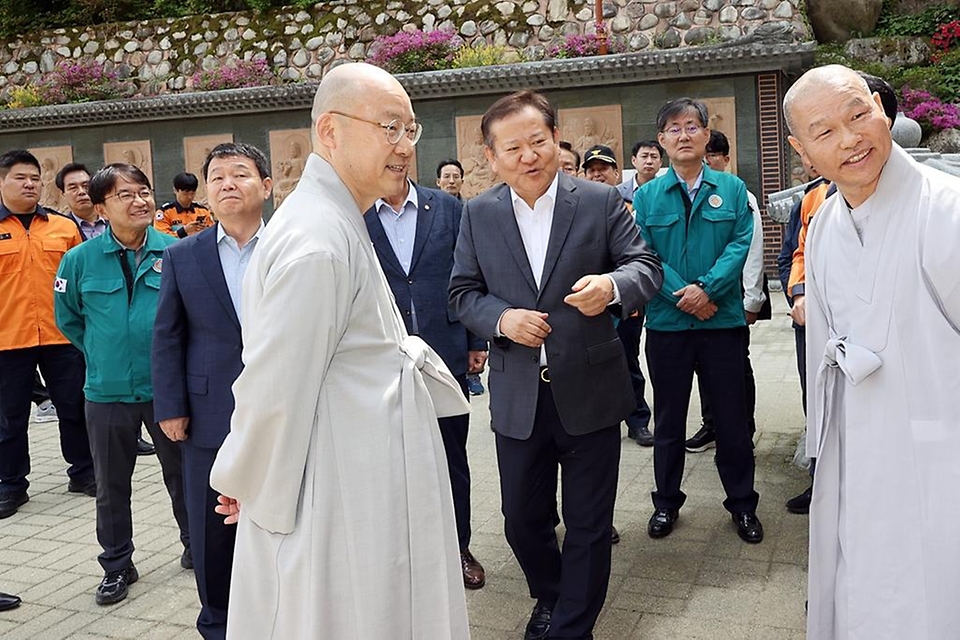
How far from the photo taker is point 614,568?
→ 158 inches

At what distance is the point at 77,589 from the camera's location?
13.8ft

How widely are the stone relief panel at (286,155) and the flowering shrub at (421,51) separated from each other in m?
1.86

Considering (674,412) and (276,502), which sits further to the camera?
(674,412)

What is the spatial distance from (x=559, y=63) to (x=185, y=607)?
10.5 meters

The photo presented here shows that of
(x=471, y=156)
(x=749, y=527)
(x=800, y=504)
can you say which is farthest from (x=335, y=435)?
(x=471, y=156)

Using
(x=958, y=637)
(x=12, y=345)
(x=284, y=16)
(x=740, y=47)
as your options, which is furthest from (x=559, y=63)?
(x=958, y=637)

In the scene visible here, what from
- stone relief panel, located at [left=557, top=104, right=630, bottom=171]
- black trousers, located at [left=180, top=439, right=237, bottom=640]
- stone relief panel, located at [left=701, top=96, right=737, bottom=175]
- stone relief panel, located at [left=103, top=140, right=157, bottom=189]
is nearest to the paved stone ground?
black trousers, located at [left=180, top=439, right=237, bottom=640]

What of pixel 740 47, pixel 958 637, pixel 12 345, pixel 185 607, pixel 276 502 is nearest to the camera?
pixel 276 502

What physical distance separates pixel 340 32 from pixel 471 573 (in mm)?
13722

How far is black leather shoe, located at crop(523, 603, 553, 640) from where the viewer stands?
3410mm

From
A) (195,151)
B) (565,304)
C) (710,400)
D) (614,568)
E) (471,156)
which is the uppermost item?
(195,151)

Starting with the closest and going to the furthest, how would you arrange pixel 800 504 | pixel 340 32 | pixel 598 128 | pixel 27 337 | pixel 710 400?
pixel 710 400 < pixel 800 504 < pixel 27 337 < pixel 598 128 < pixel 340 32

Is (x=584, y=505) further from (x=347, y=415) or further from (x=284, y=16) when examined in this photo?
(x=284, y=16)

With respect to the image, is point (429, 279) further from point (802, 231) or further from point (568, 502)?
point (802, 231)
